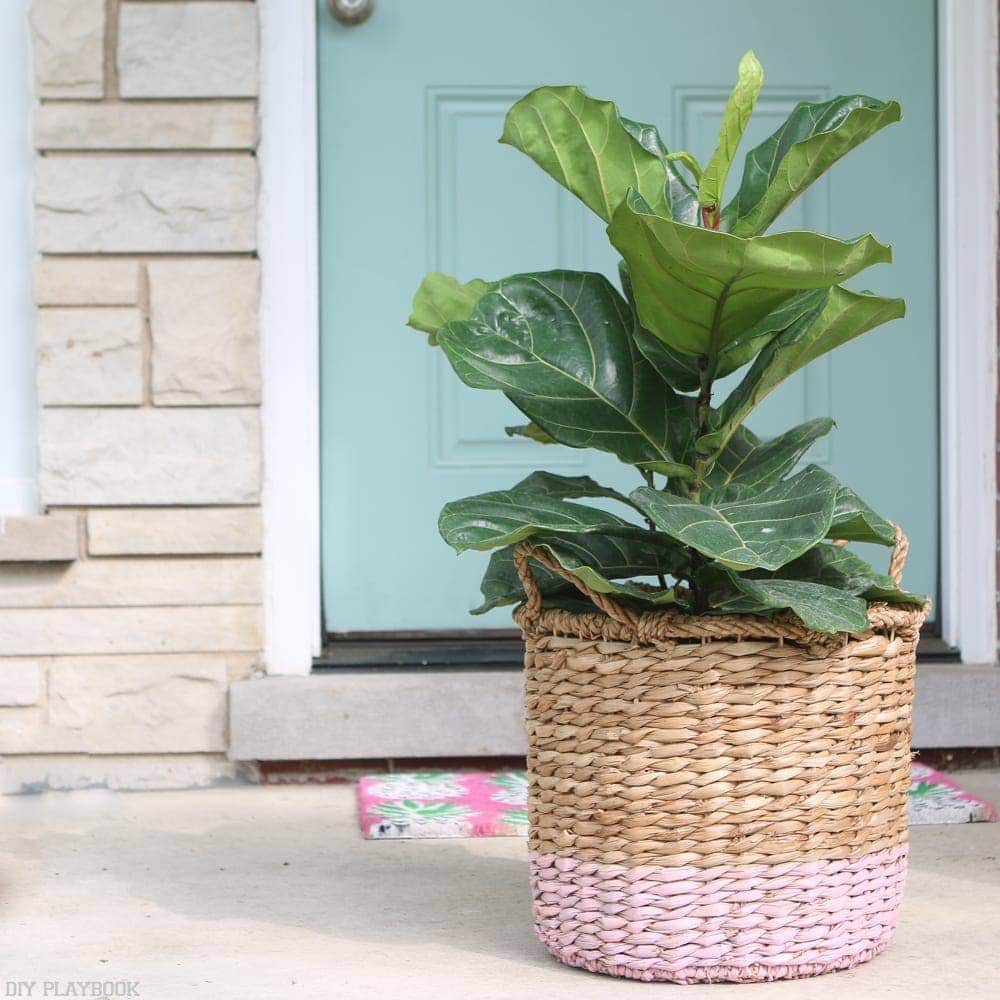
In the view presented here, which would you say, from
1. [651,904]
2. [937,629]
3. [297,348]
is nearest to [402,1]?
[297,348]

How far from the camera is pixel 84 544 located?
242cm

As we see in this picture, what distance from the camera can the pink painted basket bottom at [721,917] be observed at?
4.45 ft

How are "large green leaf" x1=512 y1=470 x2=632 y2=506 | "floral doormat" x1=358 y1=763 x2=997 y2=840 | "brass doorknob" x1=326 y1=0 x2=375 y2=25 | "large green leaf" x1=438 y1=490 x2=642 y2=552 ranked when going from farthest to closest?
"brass doorknob" x1=326 y1=0 x2=375 y2=25, "floral doormat" x1=358 y1=763 x2=997 y2=840, "large green leaf" x1=512 y1=470 x2=632 y2=506, "large green leaf" x1=438 y1=490 x2=642 y2=552

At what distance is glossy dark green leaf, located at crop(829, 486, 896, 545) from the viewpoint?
1.38m

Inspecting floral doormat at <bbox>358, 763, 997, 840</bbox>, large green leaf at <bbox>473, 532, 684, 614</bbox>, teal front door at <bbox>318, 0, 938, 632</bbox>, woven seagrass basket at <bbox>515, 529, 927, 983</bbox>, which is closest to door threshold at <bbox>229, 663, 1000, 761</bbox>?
floral doormat at <bbox>358, 763, 997, 840</bbox>

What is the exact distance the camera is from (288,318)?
245 centimetres

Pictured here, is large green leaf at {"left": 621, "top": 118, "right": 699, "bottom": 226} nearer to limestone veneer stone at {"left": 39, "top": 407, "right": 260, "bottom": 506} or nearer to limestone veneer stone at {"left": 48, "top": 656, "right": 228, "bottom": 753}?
limestone veneer stone at {"left": 39, "top": 407, "right": 260, "bottom": 506}

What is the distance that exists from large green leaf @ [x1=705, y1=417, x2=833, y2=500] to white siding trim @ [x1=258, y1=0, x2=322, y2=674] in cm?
115

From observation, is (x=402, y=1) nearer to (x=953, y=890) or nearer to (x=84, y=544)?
(x=84, y=544)

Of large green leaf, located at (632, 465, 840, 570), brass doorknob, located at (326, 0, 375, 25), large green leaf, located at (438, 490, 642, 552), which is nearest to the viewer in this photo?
large green leaf, located at (632, 465, 840, 570)

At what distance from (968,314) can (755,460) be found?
4.10 feet

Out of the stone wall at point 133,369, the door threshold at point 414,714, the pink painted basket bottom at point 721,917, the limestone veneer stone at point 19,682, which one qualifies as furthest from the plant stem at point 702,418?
the limestone veneer stone at point 19,682

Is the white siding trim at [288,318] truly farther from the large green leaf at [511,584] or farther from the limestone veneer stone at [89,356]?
the large green leaf at [511,584]

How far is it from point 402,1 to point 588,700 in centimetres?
166
